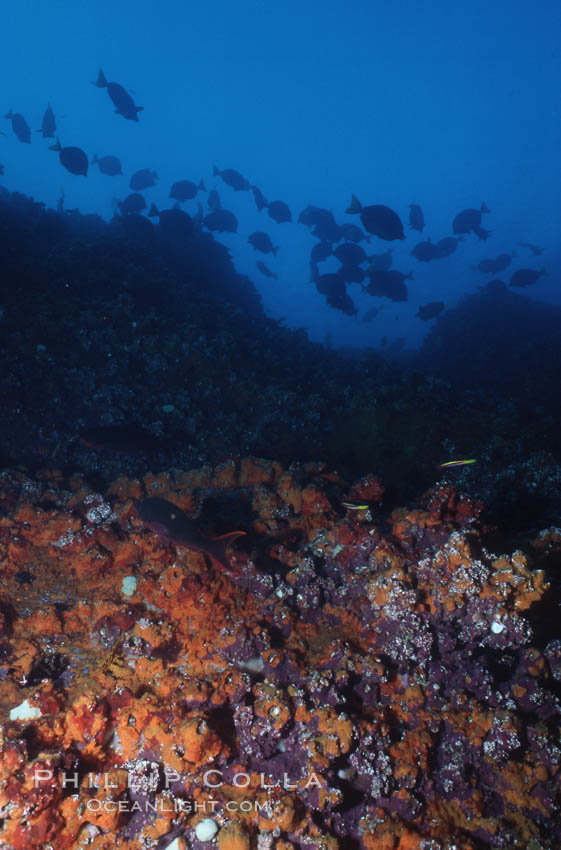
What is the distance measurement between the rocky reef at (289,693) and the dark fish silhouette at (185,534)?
0.31 metres

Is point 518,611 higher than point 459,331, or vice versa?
point 459,331

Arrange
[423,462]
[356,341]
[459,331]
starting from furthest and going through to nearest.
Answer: [356,341], [459,331], [423,462]

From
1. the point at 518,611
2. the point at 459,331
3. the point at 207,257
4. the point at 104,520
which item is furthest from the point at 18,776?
the point at 459,331

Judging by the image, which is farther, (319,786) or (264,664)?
(264,664)

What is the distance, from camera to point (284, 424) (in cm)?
629

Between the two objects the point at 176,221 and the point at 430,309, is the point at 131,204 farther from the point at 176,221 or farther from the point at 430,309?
the point at 430,309

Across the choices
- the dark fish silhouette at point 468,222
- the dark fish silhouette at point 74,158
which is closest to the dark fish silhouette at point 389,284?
the dark fish silhouette at point 468,222

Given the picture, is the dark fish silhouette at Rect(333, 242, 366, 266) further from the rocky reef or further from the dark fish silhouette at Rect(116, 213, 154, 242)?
the rocky reef

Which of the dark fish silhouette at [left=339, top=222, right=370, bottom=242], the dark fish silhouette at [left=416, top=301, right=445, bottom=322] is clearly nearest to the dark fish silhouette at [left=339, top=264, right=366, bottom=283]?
the dark fish silhouette at [left=416, top=301, right=445, bottom=322]

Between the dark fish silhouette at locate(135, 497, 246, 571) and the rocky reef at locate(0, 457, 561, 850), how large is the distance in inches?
12.2

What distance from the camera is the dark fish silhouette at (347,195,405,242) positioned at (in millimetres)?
10072

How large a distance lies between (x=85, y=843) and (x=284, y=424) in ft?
15.6

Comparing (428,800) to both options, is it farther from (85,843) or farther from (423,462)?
(423,462)

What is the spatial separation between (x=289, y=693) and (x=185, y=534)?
3.69 feet
